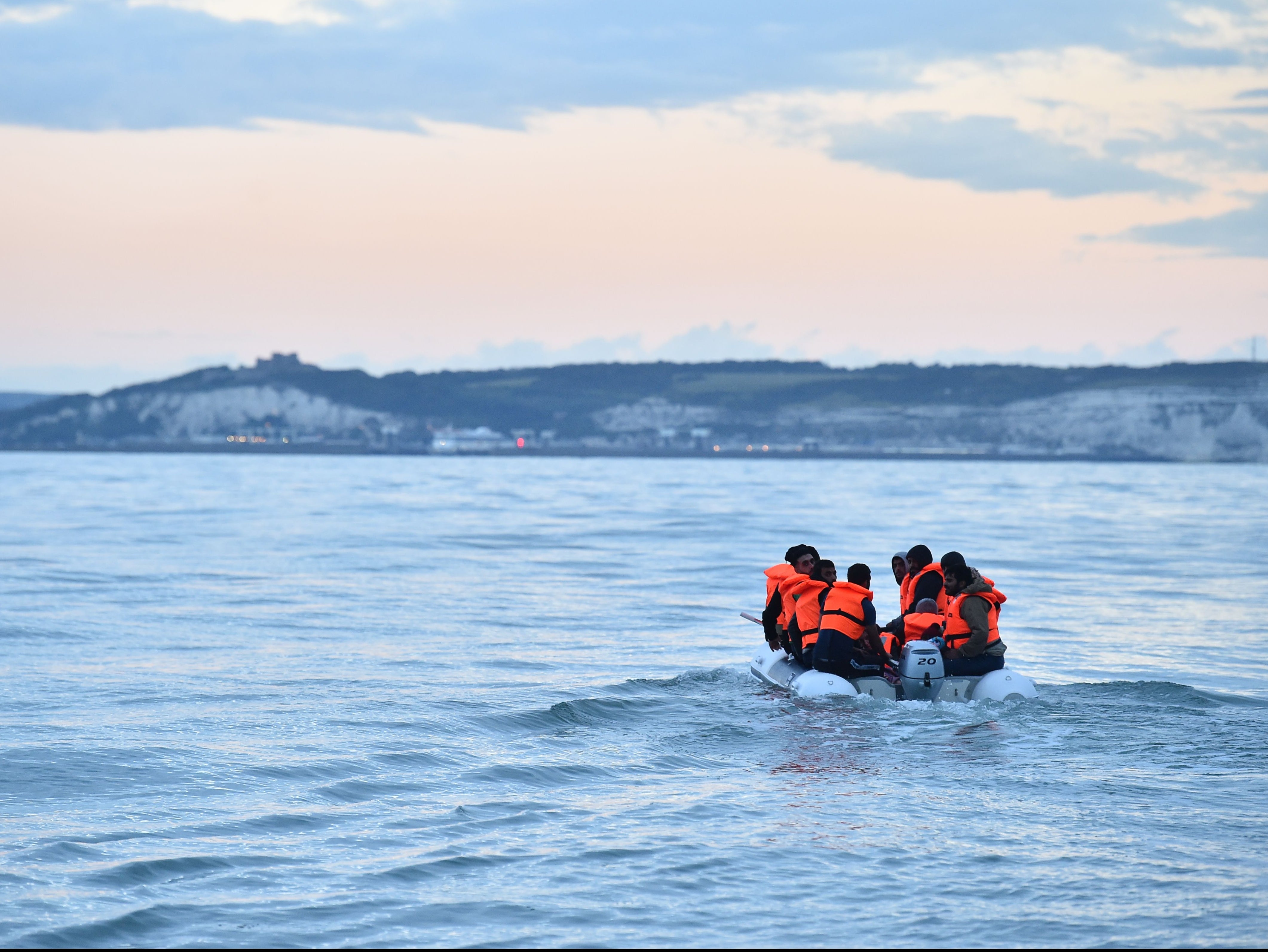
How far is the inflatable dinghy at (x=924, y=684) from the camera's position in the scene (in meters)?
13.4

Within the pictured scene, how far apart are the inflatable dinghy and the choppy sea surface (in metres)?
0.15

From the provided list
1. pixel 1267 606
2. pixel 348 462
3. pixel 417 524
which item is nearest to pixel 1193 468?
pixel 348 462

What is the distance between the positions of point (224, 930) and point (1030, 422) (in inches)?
7827

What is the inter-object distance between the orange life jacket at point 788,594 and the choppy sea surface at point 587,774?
0.87 m

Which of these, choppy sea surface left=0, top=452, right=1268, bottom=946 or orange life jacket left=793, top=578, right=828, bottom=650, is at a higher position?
orange life jacket left=793, top=578, right=828, bottom=650

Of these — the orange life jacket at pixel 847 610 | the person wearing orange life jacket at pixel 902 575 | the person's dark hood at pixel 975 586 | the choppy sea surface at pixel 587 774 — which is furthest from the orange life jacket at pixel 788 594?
the person's dark hood at pixel 975 586

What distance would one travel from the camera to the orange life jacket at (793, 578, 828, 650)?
14086mm

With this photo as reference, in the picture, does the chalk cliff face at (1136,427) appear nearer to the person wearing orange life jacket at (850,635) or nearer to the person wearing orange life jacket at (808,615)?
the person wearing orange life jacket at (808,615)

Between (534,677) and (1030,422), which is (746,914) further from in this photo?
(1030,422)

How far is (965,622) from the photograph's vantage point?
44.2 ft

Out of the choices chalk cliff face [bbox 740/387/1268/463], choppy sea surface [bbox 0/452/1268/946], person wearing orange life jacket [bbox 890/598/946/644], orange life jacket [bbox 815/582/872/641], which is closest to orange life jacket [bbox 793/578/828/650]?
orange life jacket [bbox 815/582/872/641]

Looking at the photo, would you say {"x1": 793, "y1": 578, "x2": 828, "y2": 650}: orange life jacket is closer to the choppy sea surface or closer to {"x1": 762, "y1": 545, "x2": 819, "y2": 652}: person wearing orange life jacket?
{"x1": 762, "y1": 545, "x2": 819, "y2": 652}: person wearing orange life jacket

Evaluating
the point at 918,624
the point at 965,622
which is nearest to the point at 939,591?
the point at 918,624

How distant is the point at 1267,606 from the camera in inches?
975
